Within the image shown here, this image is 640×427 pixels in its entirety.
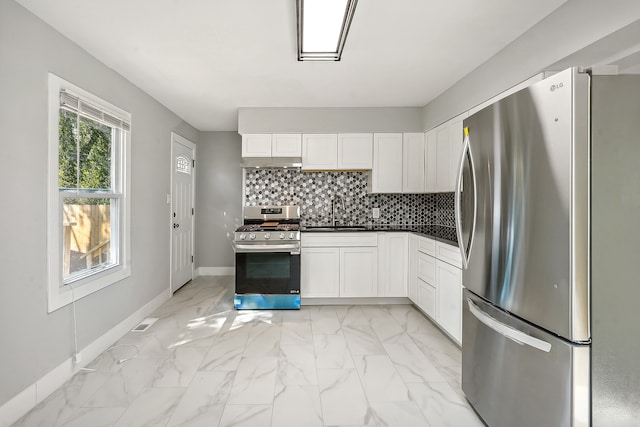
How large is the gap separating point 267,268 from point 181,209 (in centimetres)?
168

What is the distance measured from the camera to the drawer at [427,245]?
321 centimetres

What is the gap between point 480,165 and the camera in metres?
1.75

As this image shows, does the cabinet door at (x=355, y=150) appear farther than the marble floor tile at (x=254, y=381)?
Yes

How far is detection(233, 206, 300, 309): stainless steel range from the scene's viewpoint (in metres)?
3.72

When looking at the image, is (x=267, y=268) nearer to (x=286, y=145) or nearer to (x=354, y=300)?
(x=354, y=300)

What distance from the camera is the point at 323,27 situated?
209 cm

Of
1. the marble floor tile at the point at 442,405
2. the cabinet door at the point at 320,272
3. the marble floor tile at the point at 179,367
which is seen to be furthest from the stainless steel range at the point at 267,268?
the marble floor tile at the point at 442,405

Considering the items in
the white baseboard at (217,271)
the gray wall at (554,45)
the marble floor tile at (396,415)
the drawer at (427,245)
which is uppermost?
the gray wall at (554,45)

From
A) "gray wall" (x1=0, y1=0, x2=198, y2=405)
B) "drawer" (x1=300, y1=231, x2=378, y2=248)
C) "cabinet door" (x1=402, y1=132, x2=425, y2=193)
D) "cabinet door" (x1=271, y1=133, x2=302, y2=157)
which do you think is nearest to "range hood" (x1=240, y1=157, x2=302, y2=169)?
"cabinet door" (x1=271, y1=133, x2=302, y2=157)

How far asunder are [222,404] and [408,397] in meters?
1.14

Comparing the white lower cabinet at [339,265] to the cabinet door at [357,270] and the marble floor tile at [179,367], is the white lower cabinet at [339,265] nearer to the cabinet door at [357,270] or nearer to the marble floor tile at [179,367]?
the cabinet door at [357,270]

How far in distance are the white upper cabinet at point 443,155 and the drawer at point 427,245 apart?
21.2 inches

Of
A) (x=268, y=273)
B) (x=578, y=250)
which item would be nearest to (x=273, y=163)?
(x=268, y=273)

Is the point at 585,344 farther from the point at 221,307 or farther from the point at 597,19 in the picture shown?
the point at 221,307
